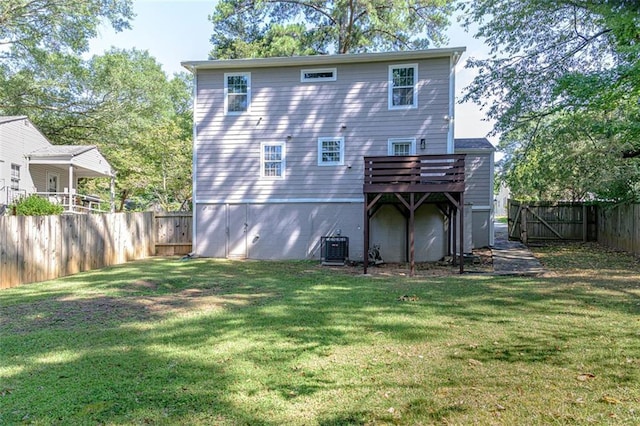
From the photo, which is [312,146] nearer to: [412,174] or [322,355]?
[412,174]

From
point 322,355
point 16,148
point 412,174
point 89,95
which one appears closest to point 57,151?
point 16,148

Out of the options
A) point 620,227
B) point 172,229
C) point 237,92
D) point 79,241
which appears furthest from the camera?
point 172,229

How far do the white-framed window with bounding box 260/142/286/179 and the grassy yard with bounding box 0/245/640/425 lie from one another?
241 inches

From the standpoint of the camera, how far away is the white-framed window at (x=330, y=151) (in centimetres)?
1274

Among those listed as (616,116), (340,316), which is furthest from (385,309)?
(616,116)

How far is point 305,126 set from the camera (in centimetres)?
1296

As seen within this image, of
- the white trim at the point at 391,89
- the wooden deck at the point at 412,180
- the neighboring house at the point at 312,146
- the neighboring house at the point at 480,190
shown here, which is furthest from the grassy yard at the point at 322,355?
the white trim at the point at 391,89

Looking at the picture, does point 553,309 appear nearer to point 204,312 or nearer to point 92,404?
point 204,312

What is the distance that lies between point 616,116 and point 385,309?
12022 millimetres

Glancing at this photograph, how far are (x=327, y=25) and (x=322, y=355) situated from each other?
2028 centimetres

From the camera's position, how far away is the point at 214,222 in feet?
43.9

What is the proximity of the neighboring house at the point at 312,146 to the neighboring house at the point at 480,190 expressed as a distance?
226cm

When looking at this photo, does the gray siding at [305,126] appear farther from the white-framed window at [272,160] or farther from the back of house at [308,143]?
the white-framed window at [272,160]

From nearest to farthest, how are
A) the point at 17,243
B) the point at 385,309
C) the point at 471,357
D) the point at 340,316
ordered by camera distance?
1. the point at 471,357
2. the point at 340,316
3. the point at 385,309
4. the point at 17,243
